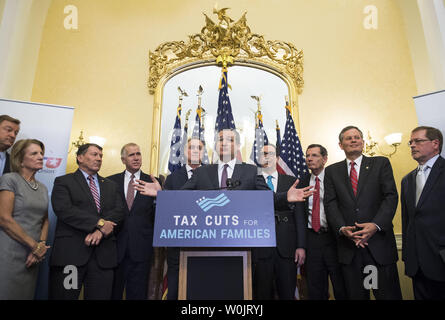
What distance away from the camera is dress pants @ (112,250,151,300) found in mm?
2826

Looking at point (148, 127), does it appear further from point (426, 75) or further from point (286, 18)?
point (426, 75)

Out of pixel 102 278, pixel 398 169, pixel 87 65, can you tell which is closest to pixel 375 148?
pixel 398 169

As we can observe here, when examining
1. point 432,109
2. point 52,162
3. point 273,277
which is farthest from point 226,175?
point 432,109

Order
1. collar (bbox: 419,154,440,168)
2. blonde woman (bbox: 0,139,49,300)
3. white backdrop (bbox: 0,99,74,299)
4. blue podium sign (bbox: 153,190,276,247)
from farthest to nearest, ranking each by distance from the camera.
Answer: white backdrop (bbox: 0,99,74,299) < collar (bbox: 419,154,440,168) < blonde woman (bbox: 0,139,49,300) < blue podium sign (bbox: 153,190,276,247)

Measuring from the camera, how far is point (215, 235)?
1.79 metres

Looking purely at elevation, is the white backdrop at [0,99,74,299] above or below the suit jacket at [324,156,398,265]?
above

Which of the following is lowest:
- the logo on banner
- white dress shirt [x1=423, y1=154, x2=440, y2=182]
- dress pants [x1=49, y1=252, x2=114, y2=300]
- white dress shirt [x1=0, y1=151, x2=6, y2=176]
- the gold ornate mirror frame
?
dress pants [x1=49, y1=252, x2=114, y2=300]

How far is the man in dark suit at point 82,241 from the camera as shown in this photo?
2516 millimetres

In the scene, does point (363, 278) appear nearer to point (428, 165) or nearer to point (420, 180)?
point (420, 180)

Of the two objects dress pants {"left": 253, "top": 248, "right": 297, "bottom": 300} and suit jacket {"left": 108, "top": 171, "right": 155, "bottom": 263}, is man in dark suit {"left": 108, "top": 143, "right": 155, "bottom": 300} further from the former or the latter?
dress pants {"left": 253, "top": 248, "right": 297, "bottom": 300}

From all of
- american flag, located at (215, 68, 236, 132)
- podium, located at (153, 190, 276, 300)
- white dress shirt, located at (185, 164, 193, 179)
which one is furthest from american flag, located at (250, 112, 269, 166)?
podium, located at (153, 190, 276, 300)

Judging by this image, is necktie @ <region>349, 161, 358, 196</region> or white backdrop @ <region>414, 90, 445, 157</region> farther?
white backdrop @ <region>414, 90, 445, 157</region>

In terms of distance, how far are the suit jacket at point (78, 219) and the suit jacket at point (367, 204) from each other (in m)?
1.86

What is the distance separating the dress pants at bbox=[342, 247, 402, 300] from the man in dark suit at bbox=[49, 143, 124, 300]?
75.8 inches
